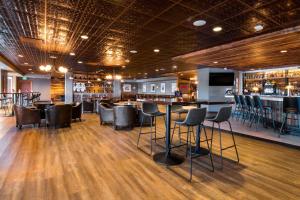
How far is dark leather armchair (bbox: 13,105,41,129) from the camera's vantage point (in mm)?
5968

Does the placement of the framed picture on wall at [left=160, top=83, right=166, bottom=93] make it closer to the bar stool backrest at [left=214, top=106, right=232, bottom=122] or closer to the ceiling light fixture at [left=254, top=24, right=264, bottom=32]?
the ceiling light fixture at [left=254, top=24, right=264, bottom=32]

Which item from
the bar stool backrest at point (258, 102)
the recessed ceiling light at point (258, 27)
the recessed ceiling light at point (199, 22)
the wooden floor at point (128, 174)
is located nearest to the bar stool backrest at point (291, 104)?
the bar stool backrest at point (258, 102)

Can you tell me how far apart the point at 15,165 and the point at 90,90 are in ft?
32.3

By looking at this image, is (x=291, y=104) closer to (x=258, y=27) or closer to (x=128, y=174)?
(x=258, y=27)

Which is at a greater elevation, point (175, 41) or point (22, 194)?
point (175, 41)

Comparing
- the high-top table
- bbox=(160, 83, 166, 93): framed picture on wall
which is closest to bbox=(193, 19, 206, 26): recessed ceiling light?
the high-top table

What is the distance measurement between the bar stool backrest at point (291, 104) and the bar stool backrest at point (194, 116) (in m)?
3.03

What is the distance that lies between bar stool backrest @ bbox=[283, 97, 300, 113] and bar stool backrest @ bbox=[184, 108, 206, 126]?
119 inches

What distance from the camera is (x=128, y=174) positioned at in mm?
2818

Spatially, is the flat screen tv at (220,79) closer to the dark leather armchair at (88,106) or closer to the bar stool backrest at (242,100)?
the bar stool backrest at (242,100)

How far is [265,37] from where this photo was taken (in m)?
4.13

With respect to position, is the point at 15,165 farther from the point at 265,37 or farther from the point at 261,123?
the point at 261,123

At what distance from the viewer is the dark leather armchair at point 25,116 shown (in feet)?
19.6

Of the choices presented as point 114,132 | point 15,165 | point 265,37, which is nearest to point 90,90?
point 114,132
